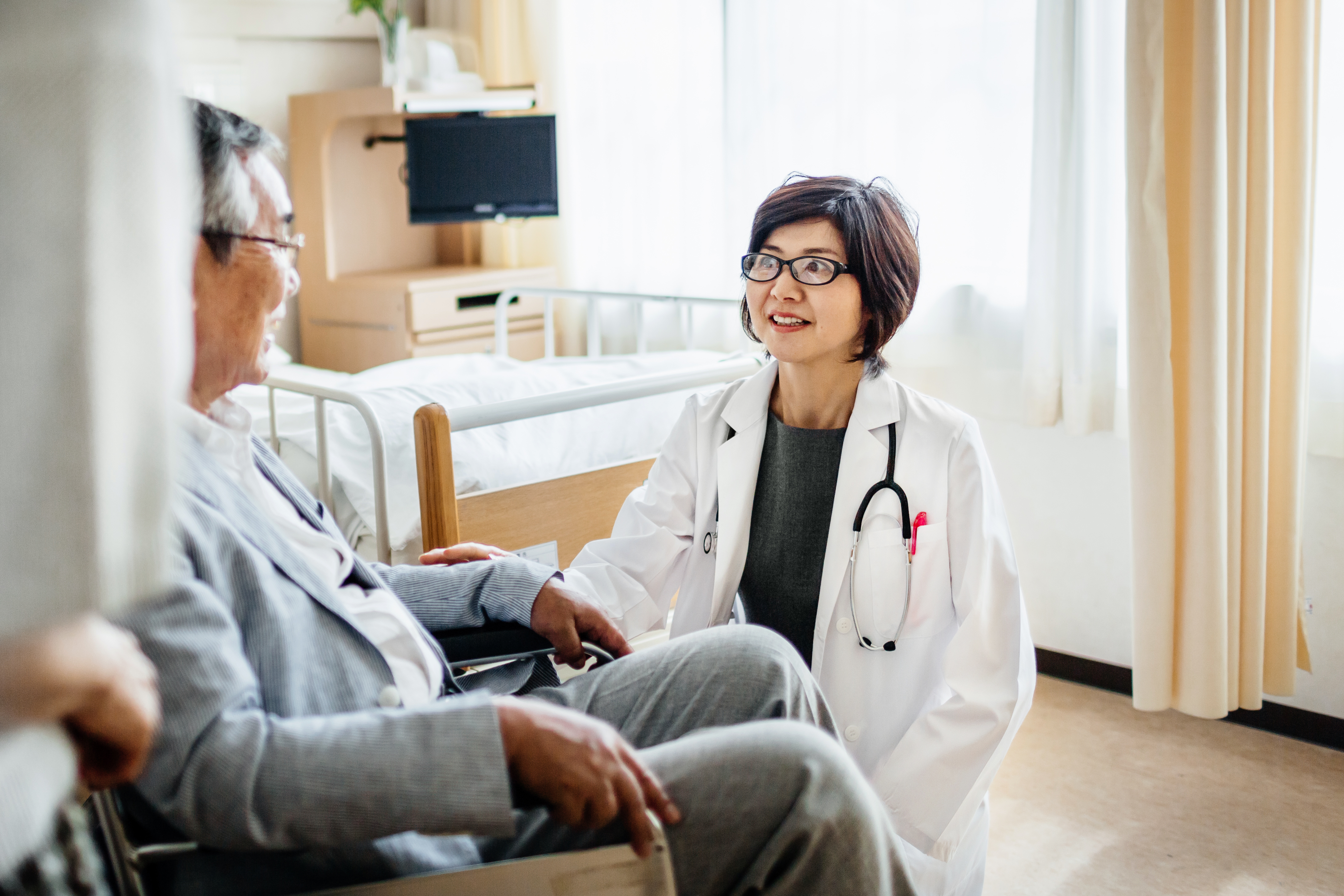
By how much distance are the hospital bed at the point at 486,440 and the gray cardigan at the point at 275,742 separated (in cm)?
69

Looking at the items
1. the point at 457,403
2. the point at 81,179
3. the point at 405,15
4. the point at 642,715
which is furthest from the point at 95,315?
the point at 405,15

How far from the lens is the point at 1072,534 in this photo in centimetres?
262

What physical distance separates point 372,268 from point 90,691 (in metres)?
3.76

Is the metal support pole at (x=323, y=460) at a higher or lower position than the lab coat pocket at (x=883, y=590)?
higher

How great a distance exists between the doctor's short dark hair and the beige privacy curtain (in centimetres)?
74

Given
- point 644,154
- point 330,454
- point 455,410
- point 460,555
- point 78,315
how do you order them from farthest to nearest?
point 644,154 → point 330,454 → point 455,410 → point 460,555 → point 78,315

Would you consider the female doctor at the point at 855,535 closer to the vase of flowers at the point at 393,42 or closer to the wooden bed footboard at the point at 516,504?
the wooden bed footboard at the point at 516,504

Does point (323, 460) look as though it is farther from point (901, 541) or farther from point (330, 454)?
point (901, 541)

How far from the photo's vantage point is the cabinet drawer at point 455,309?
371 centimetres

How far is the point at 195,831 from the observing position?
814mm

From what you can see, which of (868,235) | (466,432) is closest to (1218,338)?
(868,235)

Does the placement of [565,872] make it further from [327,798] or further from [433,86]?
[433,86]

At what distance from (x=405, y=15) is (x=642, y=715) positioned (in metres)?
3.49

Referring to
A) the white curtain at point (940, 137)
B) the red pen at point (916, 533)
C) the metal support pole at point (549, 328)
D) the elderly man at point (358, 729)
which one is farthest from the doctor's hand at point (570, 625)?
the metal support pole at point (549, 328)
